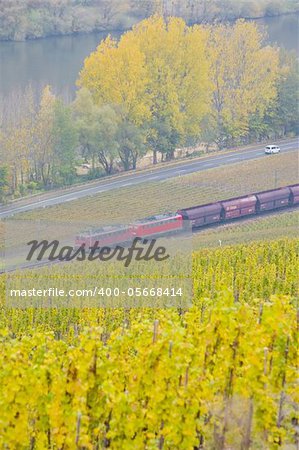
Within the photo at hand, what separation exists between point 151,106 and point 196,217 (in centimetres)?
1690

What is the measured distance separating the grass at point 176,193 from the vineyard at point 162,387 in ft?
94.8

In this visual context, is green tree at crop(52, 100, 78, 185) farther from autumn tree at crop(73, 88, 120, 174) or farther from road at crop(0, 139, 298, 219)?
road at crop(0, 139, 298, 219)

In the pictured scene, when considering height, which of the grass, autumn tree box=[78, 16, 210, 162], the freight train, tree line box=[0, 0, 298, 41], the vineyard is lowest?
the vineyard

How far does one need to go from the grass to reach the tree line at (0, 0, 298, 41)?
34.0 metres

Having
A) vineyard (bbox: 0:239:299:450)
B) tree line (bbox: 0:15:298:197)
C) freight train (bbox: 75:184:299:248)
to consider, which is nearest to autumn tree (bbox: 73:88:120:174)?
tree line (bbox: 0:15:298:197)

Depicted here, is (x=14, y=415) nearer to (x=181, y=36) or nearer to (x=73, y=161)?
(x=73, y=161)

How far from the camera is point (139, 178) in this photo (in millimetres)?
54500

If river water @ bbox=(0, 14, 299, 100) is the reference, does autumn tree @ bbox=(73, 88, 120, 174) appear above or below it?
below

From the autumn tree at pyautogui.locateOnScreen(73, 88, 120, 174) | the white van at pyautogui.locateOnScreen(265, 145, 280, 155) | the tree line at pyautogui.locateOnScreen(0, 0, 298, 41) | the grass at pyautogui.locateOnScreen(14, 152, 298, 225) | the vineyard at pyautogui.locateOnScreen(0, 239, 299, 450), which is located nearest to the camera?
the vineyard at pyautogui.locateOnScreen(0, 239, 299, 450)

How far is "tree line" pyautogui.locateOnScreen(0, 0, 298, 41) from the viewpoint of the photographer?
279 feet
